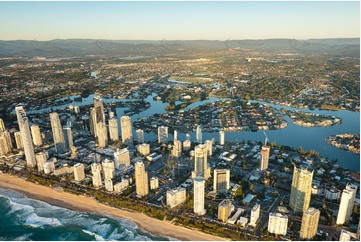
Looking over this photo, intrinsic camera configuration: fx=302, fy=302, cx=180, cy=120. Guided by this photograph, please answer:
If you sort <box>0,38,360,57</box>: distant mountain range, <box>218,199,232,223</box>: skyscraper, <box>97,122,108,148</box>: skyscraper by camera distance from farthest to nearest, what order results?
<box>0,38,360,57</box>: distant mountain range
<box>97,122,108,148</box>: skyscraper
<box>218,199,232,223</box>: skyscraper

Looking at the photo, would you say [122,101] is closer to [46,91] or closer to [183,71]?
[46,91]

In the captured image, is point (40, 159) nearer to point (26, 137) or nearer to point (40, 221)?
point (26, 137)

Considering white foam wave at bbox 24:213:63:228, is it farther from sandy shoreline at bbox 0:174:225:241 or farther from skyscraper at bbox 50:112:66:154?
skyscraper at bbox 50:112:66:154

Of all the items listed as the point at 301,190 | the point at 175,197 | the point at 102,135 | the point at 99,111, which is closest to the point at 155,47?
the point at 99,111

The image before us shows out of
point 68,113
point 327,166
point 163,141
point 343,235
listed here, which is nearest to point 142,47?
point 68,113

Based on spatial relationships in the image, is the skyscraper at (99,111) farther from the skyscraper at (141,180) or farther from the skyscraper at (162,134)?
the skyscraper at (141,180)

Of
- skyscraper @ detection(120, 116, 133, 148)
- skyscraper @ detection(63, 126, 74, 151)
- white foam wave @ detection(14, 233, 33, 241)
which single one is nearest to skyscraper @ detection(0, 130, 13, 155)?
skyscraper @ detection(63, 126, 74, 151)

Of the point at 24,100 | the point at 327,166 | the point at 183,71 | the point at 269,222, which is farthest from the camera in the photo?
the point at 183,71
